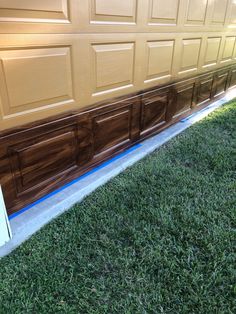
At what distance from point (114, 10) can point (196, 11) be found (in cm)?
137

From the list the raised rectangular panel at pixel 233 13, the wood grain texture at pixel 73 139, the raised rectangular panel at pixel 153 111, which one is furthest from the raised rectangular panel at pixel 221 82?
the raised rectangular panel at pixel 153 111

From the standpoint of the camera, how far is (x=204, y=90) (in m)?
3.65

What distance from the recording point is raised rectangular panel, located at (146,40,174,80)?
236 cm

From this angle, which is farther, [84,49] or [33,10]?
[84,49]

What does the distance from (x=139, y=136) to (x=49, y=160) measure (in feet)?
3.66

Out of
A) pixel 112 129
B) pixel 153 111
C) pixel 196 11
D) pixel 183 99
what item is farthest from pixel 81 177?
pixel 196 11

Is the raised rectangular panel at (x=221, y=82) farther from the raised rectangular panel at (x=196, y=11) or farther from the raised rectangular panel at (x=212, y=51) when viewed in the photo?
the raised rectangular panel at (x=196, y=11)

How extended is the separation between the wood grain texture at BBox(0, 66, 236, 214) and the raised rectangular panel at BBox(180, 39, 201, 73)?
19 cm

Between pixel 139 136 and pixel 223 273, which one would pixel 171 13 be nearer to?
pixel 139 136

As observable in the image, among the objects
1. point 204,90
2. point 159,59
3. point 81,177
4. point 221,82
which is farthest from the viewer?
point 221,82

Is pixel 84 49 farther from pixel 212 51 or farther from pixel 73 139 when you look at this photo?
pixel 212 51

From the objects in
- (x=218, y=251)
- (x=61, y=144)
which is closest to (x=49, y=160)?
(x=61, y=144)

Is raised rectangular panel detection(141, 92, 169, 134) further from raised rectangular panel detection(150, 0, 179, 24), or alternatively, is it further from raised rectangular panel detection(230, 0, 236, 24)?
raised rectangular panel detection(230, 0, 236, 24)

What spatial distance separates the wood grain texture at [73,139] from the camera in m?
1.59
